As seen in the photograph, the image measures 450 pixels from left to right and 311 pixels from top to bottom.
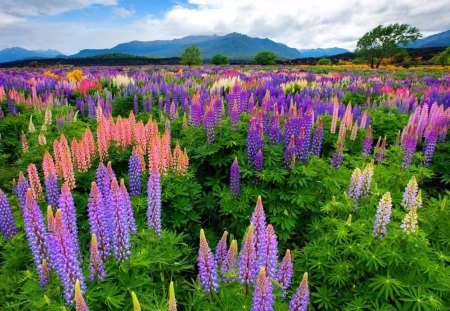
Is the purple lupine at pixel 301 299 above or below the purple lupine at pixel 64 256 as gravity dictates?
below

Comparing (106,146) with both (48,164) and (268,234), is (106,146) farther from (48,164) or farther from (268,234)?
(268,234)

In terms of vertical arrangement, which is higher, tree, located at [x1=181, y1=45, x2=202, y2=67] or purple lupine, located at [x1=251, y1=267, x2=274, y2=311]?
tree, located at [x1=181, y1=45, x2=202, y2=67]

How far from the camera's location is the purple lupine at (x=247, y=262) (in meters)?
2.12

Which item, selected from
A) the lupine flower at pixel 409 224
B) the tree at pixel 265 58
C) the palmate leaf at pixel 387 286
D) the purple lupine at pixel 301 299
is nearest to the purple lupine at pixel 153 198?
the purple lupine at pixel 301 299

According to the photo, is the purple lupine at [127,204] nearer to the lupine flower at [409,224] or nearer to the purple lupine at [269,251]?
the purple lupine at [269,251]

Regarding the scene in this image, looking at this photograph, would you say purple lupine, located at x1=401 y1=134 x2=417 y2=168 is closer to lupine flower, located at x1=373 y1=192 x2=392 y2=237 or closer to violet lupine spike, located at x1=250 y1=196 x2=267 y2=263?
lupine flower, located at x1=373 y1=192 x2=392 y2=237

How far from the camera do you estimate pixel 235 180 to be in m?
3.89

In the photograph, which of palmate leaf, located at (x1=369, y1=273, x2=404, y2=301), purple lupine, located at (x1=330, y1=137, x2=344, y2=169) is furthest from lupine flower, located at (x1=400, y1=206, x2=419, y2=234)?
purple lupine, located at (x1=330, y1=137, x2=344, y2=169)

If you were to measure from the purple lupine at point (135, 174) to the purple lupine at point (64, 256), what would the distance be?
162 centimetres

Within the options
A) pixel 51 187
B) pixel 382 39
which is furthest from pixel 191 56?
pixel 51 187

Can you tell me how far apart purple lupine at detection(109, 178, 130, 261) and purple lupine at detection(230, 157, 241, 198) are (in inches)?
66.2

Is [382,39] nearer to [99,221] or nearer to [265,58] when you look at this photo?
[265,58]

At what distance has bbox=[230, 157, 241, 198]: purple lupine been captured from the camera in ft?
12.6

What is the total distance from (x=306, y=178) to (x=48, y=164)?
3.07m
